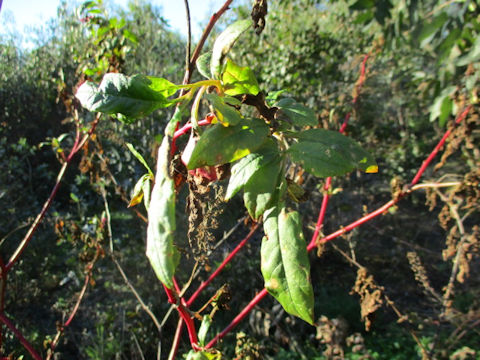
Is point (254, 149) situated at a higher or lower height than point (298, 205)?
higher

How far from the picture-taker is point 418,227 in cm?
495

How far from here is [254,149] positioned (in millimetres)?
377

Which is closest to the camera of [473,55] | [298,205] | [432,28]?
[473,55]

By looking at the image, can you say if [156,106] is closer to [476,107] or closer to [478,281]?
[476,107]

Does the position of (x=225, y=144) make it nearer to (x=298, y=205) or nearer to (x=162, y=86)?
(x=162, y=86)

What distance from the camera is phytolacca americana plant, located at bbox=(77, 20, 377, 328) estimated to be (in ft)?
1.19

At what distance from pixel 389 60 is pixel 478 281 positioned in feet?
11.0

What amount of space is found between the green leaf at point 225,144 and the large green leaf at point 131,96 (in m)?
0.07

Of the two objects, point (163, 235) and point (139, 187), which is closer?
point (163, 235)

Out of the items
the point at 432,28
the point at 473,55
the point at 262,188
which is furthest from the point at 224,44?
the point at 432,28

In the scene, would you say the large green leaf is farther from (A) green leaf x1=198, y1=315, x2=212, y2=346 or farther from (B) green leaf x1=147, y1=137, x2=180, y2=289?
(A) green leaf x1=198, y1=315, x2=212, y2=346

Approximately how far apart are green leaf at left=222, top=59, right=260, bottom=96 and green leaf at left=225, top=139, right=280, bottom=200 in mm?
68

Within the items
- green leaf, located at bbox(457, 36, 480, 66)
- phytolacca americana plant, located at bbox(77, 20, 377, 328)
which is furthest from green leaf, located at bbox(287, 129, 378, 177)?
green leaf, located at bbox(457, 36, 480, 66)

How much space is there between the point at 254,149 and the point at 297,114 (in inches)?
3.8
